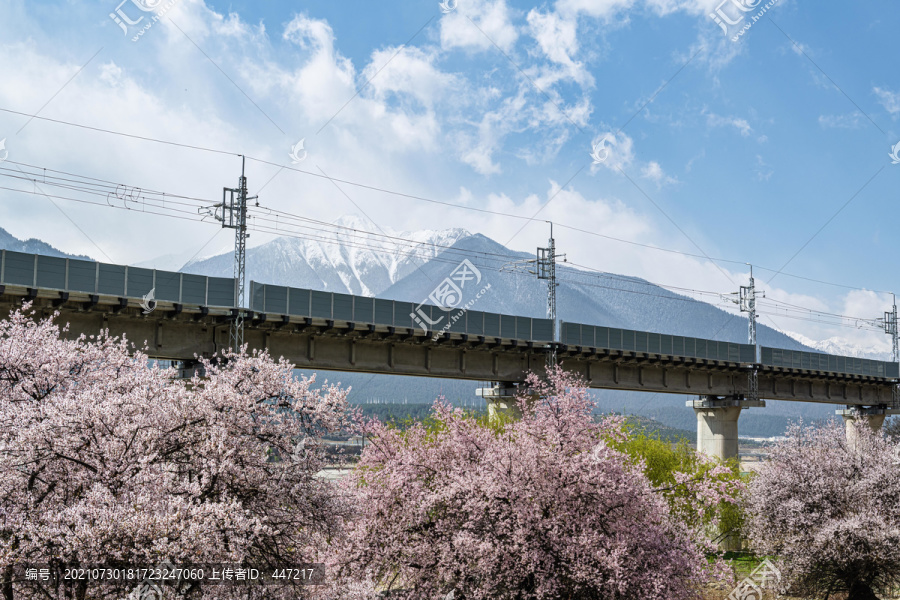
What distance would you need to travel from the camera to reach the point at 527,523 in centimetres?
1784

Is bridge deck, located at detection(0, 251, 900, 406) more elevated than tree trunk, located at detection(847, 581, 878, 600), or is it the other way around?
bridge deck, located at detection(0, 251, 900, 406)

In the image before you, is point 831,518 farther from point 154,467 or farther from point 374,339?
point 154,467

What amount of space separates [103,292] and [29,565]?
23033 millimetres

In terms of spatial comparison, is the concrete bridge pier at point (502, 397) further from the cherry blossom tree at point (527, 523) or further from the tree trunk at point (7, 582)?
the tree trunk at point (7, 582)

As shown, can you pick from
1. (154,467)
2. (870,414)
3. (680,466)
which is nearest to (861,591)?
(680,466)

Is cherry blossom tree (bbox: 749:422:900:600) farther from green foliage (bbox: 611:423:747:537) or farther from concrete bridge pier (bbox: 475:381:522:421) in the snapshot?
concrete bridge pier (bbox: 475:381:522:421)

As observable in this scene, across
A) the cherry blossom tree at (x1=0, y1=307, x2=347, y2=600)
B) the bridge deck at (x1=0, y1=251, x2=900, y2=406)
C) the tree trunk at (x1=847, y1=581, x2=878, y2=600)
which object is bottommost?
the tree trunk at (x1=847, y1=581, x2=878, y2=600)

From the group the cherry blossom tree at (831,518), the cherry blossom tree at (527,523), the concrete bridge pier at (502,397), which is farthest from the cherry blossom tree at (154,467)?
the concrete bridge pier at (502,397)

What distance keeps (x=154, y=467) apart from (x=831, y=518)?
1064 inches

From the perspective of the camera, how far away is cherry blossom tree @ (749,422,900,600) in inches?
1162

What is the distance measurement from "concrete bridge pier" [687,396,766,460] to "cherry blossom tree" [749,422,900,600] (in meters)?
31.0

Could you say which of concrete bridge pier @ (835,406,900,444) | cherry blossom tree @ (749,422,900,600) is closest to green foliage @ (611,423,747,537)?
cherry blossom tree @ (749,422,900,600)

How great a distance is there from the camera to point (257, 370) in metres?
16.6

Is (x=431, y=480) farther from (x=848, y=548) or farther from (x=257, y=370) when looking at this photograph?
(x=848, y=548)
